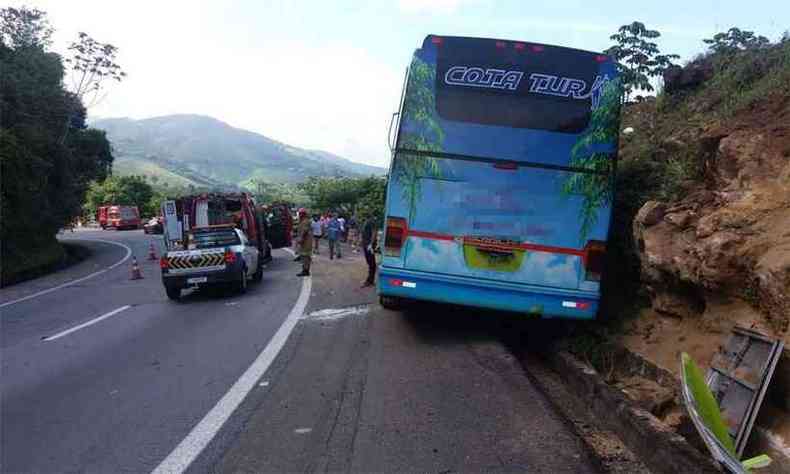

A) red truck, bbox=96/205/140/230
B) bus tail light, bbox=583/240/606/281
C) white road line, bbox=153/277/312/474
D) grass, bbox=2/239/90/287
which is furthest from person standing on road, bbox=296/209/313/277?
red truck, bbox=96/205/140/230

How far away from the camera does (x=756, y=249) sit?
5793 mm

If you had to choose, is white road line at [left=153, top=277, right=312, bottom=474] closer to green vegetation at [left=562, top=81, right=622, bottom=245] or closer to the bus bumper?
the bus bumper

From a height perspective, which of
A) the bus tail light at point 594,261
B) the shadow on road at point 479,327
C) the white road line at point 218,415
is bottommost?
the white road line at point 218,415

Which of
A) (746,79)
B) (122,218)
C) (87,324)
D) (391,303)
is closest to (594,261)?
(391,303)

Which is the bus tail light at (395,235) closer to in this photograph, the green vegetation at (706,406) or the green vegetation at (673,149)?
the green vegetation at (673,149)

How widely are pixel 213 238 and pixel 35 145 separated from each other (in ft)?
59.9

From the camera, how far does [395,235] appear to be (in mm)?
8234

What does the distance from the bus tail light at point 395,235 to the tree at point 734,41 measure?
22.7 ft

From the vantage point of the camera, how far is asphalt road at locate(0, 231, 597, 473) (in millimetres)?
4945

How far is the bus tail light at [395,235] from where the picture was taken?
8211 mm

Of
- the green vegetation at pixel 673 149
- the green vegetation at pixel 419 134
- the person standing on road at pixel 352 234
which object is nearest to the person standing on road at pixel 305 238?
the green vegetation at pixel 673 149

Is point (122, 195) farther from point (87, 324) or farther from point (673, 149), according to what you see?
point (673, 149)

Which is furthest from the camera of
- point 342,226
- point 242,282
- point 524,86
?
point 342,226

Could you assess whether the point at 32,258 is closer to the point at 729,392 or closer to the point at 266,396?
the point at 266,396
